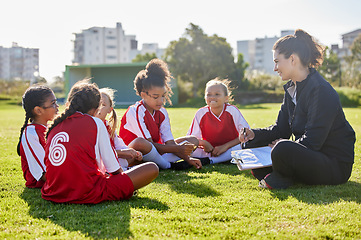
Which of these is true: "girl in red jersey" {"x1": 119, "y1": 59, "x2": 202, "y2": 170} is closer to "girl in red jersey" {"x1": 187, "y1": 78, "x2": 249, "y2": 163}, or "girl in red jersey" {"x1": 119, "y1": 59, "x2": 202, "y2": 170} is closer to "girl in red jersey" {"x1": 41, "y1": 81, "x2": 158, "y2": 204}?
"girl in red jersey" {"x1": 187, "y1": 78, "x2": 249, "y2": 163}

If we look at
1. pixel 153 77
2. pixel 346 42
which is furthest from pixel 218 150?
pixel 346 42

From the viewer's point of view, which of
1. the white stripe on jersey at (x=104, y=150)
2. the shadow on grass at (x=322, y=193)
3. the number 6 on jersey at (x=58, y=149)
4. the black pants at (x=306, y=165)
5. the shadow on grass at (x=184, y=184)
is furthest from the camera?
the shadow on grass at (x=184, y=184)

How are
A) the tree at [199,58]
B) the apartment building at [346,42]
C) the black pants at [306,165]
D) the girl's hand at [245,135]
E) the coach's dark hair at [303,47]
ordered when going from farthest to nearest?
the apartment building at [346,42], the tree at [199,58], the girl's hand at [245,135], the coach's dark hair at [303,47], the black pants at [306,165]

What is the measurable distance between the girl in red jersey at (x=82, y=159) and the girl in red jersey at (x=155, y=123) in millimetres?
1665

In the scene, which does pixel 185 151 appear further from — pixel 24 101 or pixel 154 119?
pixel 24 101

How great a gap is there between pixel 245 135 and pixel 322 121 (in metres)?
1.01

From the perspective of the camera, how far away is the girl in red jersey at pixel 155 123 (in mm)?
5027

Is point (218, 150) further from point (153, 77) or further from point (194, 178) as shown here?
point (153, 77)

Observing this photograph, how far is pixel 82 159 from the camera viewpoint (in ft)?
10.1

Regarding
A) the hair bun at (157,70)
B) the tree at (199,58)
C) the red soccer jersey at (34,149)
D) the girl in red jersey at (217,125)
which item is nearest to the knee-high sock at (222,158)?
the girl in red jersey at (217,125)

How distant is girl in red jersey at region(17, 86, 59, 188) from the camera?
3744 millimetres

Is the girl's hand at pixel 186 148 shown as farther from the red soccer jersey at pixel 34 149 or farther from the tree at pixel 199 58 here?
the tree at pixel 199 58

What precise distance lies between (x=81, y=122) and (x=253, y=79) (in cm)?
3178

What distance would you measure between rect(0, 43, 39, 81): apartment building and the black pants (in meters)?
95.0
